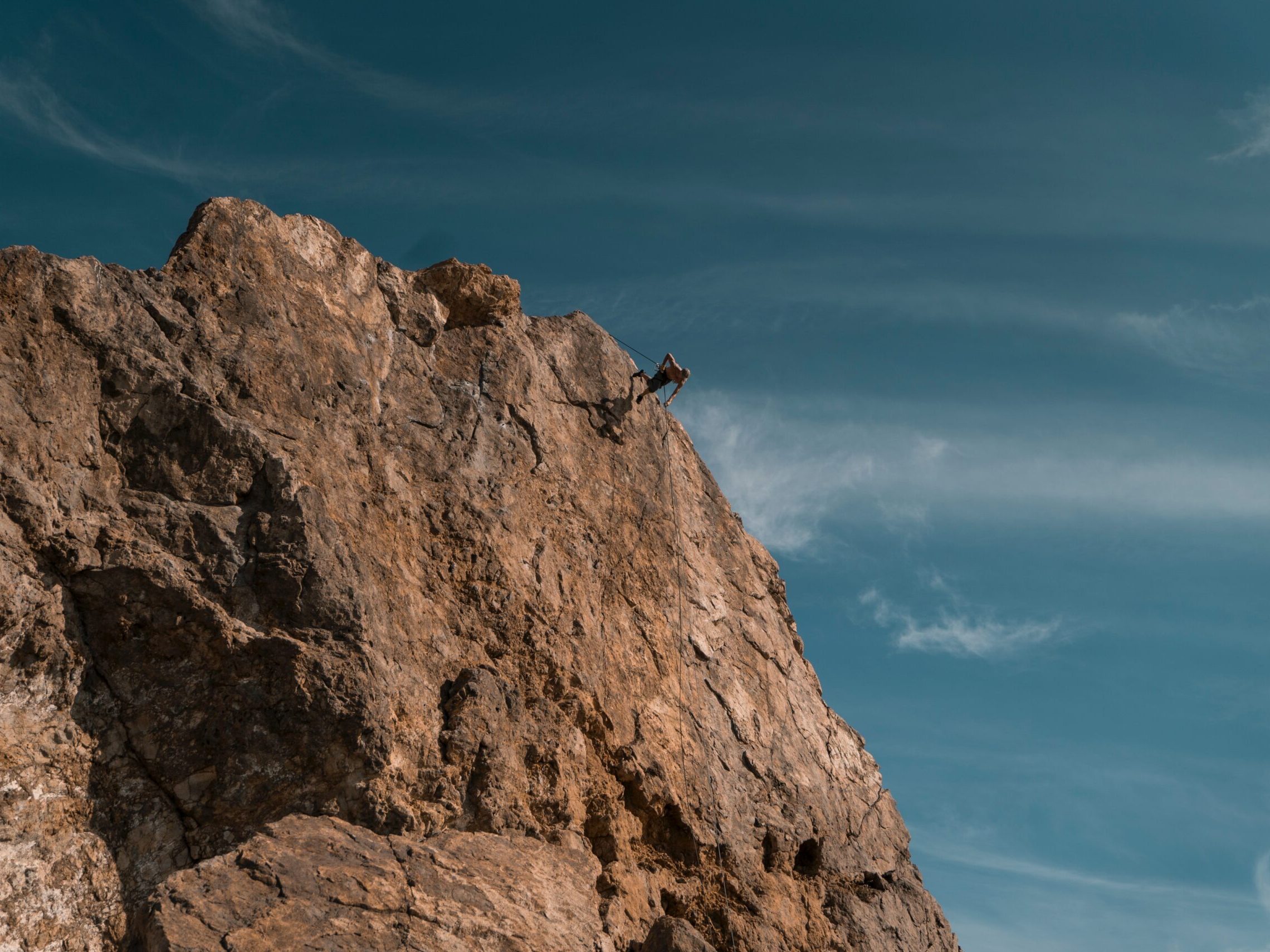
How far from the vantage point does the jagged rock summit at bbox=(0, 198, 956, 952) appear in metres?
10.9

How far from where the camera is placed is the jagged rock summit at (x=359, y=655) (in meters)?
10.9

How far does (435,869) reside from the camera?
38.2ft

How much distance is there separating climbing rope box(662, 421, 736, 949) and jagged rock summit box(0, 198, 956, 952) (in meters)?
0.07

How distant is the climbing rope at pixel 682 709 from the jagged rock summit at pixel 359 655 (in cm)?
7

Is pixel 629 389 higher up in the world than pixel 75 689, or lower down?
higher up

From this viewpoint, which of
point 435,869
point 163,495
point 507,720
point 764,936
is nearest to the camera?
point 435,869

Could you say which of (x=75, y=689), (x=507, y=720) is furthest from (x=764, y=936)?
(x=75, y=689)

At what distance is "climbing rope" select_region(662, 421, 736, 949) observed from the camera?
583 inches

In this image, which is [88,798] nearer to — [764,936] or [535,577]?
[535,577]

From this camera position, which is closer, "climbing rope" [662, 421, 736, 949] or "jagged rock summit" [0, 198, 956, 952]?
"jagged rock summit" [0, 198, 956, 952]

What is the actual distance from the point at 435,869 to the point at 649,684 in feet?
17.4

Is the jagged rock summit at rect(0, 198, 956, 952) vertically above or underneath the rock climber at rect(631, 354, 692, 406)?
underneath

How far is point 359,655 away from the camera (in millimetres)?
12336

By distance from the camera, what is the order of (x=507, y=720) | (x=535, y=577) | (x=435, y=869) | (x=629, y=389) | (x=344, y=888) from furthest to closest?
(x=629, y=389), (x=535, y=577), (x=507, y=720), (x=435, y=869), (x=344, y=888)
